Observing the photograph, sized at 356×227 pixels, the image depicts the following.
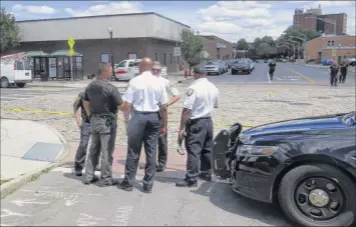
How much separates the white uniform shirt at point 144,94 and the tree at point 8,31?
33.8 m

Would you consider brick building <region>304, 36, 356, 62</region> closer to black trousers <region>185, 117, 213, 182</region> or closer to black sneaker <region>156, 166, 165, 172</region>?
black sneaker <region>156, 166, 165, 172</region>

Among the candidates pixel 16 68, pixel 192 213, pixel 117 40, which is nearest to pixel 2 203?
pixel 192 213

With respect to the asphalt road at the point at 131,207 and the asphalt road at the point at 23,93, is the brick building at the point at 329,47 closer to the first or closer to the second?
the asphalt road at the point at 23,93

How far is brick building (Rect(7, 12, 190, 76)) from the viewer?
3803 cm

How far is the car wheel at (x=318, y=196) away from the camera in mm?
4055

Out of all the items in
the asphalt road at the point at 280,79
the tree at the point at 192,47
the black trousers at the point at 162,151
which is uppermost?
the tree at the point at 192,47

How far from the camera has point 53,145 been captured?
27.1 feet

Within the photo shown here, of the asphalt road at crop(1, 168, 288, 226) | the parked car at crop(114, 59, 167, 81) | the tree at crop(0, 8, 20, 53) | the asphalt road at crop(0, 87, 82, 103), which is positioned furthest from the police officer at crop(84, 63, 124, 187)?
the tree at crop(0, 8, 20, 53)

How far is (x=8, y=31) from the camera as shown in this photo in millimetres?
36219

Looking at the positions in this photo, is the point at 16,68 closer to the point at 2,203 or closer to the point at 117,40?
the point at 117,40

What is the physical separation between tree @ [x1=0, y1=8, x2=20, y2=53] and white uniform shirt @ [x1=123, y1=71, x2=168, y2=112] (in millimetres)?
33753

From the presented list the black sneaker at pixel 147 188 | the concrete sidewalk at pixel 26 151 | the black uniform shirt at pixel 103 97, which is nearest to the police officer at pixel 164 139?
the black uniform shirt at pixel 103 97

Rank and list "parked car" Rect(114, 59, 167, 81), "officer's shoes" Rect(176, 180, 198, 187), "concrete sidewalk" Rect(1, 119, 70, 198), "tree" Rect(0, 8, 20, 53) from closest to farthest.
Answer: "officer's shoes" Rect(176, 180, 198, 187) → "concrete sidewalk" Rect(1, 119, 70, 198) → "parked car" Rect(114, 59, 167, 81) → "tree" Rect(0, 8, 20, 53)

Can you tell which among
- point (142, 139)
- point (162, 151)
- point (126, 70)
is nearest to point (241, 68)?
point (126, 70)
